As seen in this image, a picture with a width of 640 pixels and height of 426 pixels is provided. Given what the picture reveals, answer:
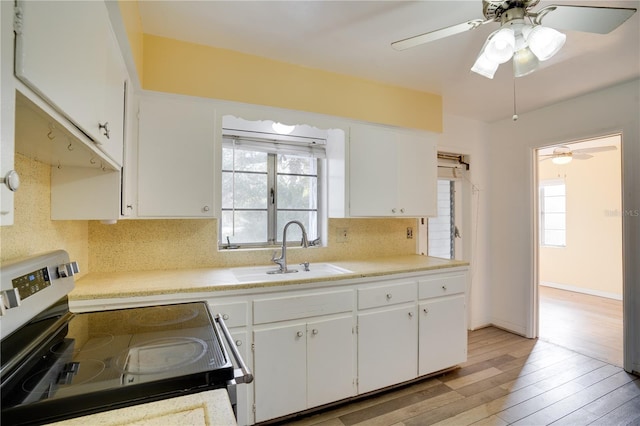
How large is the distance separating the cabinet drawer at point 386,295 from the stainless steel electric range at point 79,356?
1.15 meters

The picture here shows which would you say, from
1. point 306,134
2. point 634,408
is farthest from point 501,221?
point 306,134

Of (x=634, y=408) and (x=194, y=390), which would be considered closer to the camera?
(x=194, y=390)

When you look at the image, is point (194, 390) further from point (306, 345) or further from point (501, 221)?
point (501, 221)

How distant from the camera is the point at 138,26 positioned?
1.68 metres

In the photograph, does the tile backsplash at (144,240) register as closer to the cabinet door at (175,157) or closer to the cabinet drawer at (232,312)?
the cabinet door at (175,157)

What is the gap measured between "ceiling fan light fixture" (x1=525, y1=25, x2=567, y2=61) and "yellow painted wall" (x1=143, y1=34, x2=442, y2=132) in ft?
4.22

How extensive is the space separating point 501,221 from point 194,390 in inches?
144

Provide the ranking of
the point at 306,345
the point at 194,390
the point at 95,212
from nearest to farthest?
the point at 194,390 → the point at 95,212 → the point at 306,345

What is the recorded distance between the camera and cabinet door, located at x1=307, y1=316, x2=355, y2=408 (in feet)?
6.37

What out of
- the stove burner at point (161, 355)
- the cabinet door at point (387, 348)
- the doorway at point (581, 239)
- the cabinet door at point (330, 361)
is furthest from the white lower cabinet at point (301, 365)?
the doorway at point (581, 239)

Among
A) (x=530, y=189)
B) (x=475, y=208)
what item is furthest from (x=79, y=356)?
(x=530, y=189)

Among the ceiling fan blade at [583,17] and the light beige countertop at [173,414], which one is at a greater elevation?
the ceiling fan blade at [583,17]

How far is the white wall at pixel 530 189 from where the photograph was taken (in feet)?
8.20

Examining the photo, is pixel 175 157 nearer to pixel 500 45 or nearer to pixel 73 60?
pixel 73 60
